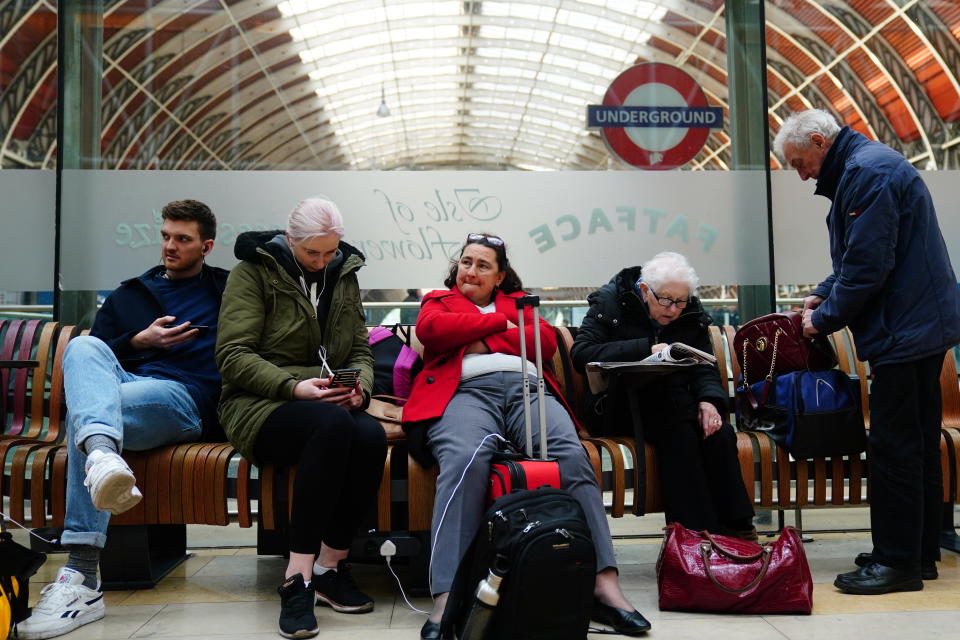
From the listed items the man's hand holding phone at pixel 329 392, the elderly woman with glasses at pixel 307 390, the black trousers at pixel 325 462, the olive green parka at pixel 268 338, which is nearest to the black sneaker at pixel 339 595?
the elderly woman with glasses at pixel 307 390

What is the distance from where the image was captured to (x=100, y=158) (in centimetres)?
507

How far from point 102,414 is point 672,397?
2.19 metres

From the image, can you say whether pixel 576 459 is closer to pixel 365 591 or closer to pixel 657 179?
pixel 365 591

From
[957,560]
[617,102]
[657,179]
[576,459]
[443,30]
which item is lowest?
[957,560]

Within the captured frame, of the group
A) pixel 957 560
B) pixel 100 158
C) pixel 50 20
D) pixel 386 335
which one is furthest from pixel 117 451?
pixel 957 560

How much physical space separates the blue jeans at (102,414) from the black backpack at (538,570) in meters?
1.38

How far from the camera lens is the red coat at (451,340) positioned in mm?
3637

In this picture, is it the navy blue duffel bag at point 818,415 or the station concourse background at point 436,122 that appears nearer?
the navy blue duffel bag at point 818,415

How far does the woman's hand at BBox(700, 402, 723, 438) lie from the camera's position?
3689 millimetres

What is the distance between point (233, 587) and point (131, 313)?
1235 mm

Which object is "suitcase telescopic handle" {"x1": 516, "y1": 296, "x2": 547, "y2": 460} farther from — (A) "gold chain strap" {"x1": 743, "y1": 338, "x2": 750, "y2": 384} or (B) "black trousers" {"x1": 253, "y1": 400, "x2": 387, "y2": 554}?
(A) "gold chain strap" {"x1": 743, "y1": 338, "x2": 750, "y2": 384}

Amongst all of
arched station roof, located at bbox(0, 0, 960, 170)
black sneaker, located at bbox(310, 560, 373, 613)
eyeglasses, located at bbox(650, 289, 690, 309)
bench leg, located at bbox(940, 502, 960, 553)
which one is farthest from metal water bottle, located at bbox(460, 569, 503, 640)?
arched station roof, located at bbox(0, 0, 960, 170)

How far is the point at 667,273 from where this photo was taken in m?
3.91

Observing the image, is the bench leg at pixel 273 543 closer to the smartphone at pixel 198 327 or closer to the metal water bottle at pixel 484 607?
the smartphone at pixel 198 327
